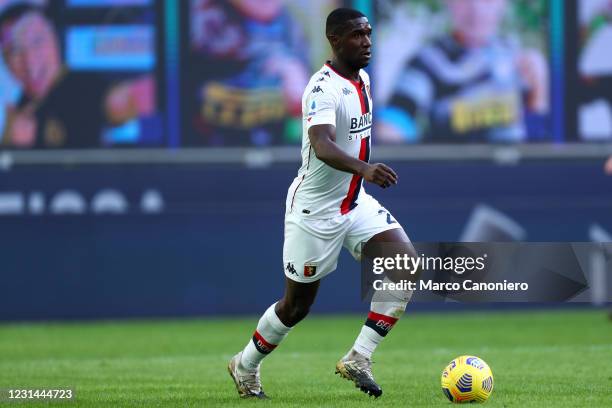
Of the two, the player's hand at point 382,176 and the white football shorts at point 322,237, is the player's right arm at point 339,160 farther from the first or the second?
the white football shorts at point 322,237

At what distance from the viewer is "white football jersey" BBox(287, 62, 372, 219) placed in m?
8.57

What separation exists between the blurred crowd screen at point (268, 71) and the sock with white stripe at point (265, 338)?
8.18 metres

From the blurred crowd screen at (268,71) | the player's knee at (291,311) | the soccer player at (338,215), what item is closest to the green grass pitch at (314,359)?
the soccer player at (338,215)

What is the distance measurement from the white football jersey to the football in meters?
1.33

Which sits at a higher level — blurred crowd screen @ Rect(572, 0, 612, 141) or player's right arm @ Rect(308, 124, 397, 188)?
player's right arm @ Rect(308, 124, 397, 188)

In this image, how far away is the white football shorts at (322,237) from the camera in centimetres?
866

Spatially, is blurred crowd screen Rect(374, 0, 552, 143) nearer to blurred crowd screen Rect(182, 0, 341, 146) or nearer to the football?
blurred crowd screen Rect(182, 0, 341, 146)

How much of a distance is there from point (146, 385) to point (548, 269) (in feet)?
11.5

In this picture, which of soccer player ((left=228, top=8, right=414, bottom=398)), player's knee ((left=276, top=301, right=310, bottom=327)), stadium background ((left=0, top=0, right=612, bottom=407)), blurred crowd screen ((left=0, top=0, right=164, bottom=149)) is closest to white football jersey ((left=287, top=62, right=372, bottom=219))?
soccer player ((left=228, top=8, right=414, bottom=398))

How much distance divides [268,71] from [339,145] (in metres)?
8.31

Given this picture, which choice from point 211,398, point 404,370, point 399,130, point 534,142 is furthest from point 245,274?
point 211,398

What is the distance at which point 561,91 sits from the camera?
56.2ft

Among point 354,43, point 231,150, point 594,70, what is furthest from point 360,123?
point 594,70

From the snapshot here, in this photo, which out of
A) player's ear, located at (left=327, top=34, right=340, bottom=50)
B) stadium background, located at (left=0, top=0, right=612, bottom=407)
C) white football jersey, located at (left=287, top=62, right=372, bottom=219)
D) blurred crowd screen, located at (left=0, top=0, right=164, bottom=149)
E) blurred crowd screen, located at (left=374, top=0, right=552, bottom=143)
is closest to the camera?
white football jersey, located at (left=287, top=62, right=372, bottom=219)
